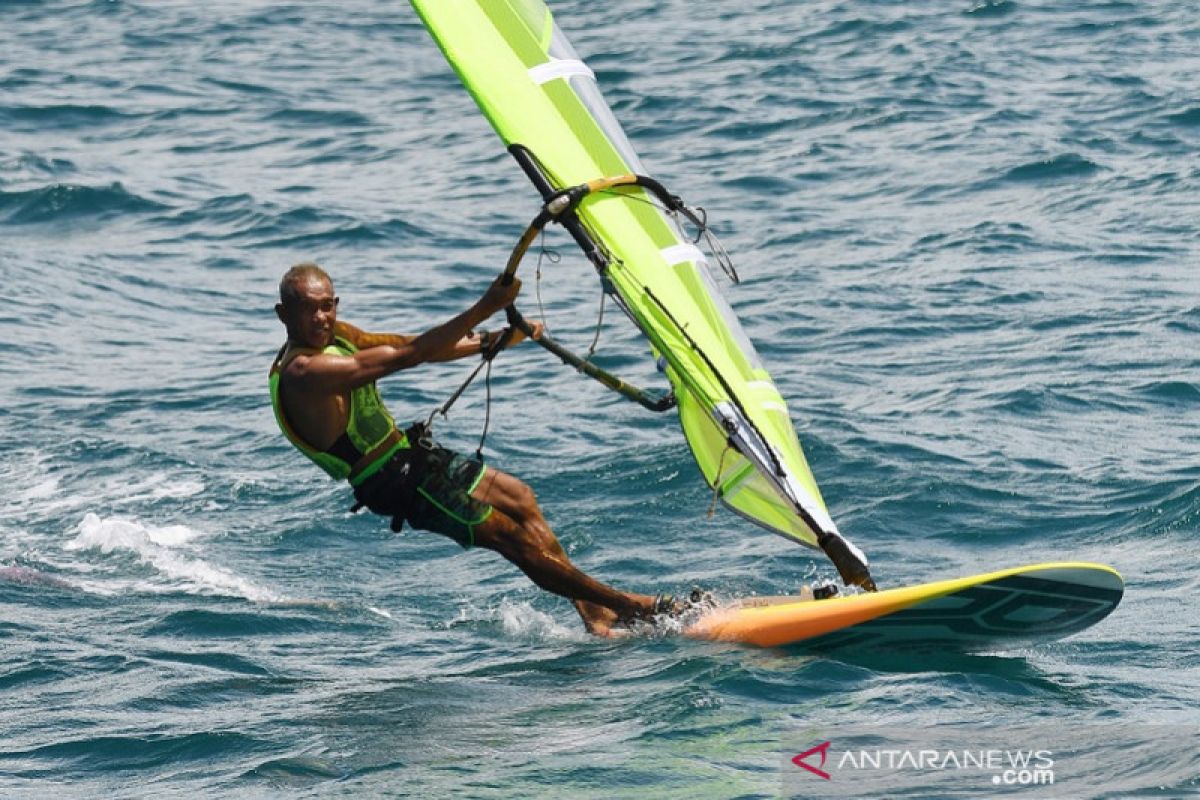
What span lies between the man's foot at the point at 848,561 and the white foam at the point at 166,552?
278 cm

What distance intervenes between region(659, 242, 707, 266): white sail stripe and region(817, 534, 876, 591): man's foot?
1451 millimetres

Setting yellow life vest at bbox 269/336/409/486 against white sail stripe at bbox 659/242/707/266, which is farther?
white sail stripe at bbox 659/242/707/266

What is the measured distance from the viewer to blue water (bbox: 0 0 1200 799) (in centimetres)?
684

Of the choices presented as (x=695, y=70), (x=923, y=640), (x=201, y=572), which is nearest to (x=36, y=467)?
(x=201, y=572)

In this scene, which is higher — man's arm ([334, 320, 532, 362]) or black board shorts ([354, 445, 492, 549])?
man's arm ([334, 320, 532, 362])

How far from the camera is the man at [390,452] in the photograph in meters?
7.21

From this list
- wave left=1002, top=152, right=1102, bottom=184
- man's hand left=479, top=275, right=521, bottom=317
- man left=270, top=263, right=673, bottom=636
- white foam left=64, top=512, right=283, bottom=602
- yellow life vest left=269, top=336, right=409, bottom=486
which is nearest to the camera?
man's hand left=479, top=275, right=521, bottom=317

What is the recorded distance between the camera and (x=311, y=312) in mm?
7262

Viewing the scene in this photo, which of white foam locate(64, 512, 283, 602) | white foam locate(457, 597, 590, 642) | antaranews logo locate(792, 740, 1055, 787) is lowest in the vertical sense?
white foam locate(457, 597, 590, 642)

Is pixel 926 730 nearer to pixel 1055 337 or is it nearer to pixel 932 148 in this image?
pixel 1055 337

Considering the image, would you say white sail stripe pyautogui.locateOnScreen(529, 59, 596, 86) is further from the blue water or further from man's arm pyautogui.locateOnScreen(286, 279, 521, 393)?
the blue water

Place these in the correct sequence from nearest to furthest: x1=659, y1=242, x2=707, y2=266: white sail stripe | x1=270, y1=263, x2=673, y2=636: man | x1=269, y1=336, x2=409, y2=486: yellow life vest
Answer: x1=270, y1=263, x2=673, y2=636: man < x1=269, y1=336, x2=409, y2=486: yellow life vest < x1=659, y1=242, x2=707, y2=266: white sail stripe

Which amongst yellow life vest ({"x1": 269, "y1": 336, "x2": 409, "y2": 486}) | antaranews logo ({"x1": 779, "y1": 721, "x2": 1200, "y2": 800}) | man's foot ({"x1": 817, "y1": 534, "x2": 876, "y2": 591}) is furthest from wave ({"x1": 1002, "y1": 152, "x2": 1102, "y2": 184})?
antaranews logo ({"x1": 779, "y1": 721, "x2": 1200, "y2": 800})

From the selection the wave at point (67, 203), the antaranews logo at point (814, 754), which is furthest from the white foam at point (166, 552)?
the wave at point (67, 203)
